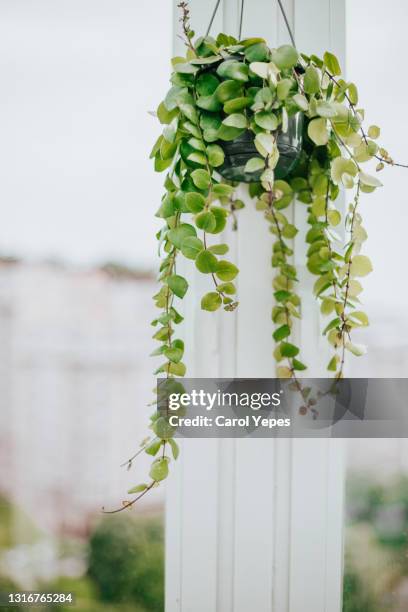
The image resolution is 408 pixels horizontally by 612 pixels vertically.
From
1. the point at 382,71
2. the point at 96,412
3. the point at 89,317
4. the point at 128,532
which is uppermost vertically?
the point at 382,71

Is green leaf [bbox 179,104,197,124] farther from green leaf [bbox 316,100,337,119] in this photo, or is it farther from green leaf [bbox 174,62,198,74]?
green leaf [bbox 316,100,337,119]

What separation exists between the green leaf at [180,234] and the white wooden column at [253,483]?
299 mm

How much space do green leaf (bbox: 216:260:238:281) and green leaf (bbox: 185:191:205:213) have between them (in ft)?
0.29

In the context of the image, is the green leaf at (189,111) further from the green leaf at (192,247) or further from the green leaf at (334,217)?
the green leaf at (334,217)

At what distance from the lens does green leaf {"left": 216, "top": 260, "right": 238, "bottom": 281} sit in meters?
0.80

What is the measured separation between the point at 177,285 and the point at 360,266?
32 cm

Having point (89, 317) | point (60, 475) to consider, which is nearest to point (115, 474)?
point (60, 475)

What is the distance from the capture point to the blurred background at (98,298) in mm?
1121

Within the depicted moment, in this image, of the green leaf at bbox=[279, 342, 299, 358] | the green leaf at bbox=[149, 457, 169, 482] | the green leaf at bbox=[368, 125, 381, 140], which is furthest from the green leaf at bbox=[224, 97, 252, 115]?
the green leaf at bbox=[149, 457, 169, 482]

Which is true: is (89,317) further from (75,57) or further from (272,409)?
(75,57)

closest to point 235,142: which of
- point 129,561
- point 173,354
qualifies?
point 173,354

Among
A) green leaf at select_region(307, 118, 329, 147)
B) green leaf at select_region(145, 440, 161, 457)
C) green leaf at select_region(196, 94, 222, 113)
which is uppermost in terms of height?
green leaf at select_region(196, 94, 222, 113)

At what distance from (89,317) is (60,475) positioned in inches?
13.7

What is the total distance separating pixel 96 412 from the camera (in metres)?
1.14
